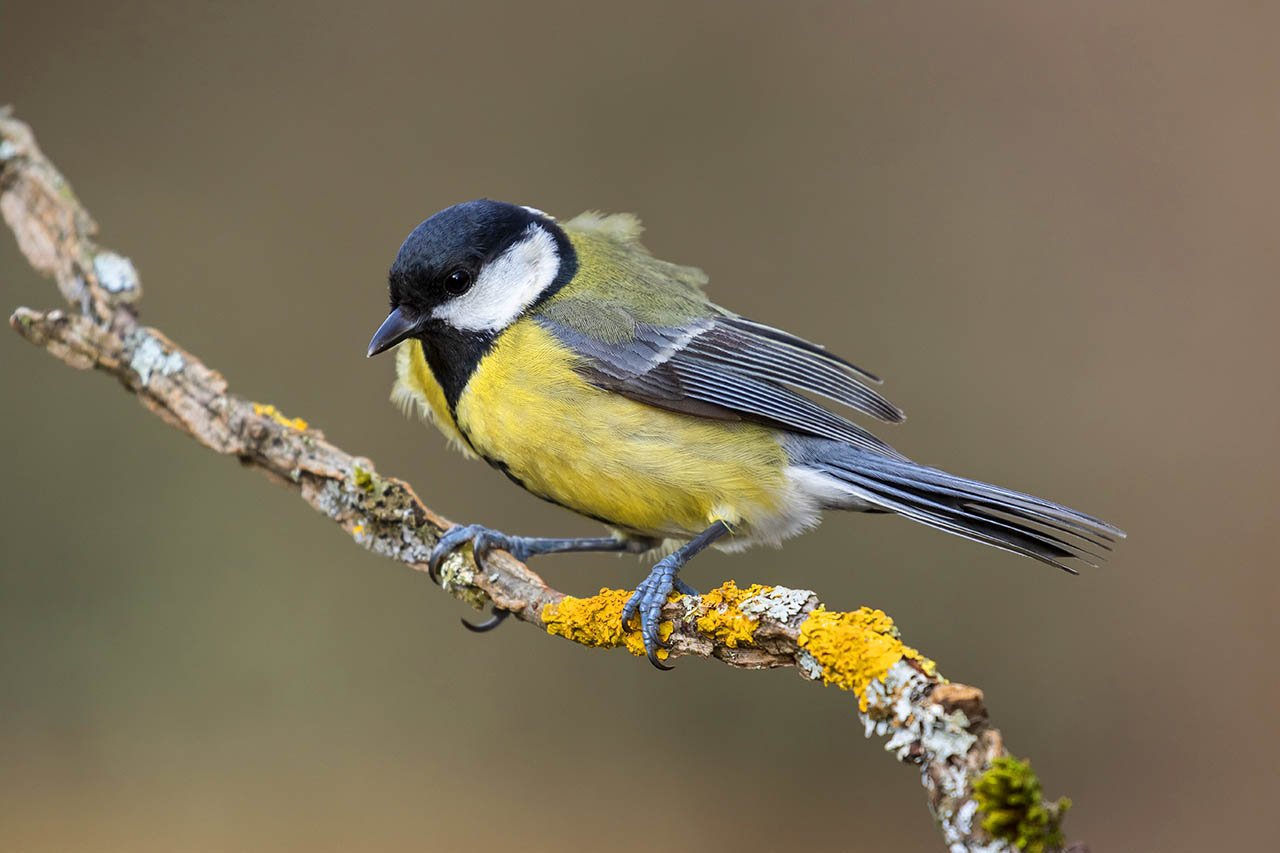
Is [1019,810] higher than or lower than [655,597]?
lower

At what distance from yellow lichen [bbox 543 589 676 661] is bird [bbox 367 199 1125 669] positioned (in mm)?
55

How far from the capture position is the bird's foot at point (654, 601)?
150cm

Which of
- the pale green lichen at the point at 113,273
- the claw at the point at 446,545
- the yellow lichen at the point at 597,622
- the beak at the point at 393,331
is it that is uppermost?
the beak at the point at 393,331

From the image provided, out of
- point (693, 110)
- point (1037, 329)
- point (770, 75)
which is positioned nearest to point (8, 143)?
point (693, 110)

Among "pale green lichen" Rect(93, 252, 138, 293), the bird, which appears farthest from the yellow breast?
"pale green lichen" Rect(93, 252, 138, 293)

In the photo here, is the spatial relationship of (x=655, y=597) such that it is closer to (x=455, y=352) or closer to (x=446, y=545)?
(x=446, y=545)

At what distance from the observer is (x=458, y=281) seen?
1.79m

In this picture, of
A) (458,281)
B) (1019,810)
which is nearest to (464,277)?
(458,281)

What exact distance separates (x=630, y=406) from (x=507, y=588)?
365 millimetres

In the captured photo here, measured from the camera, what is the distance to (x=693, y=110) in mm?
3309

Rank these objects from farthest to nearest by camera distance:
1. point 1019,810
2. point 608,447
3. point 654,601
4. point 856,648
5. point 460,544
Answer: point 460,544
point 608,447
point 654,601
point 856,648
point 1019,810

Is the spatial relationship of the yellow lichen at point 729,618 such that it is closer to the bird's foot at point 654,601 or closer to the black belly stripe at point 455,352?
the bird's foot at point 654,601

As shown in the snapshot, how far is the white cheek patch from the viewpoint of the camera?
5.90 feet

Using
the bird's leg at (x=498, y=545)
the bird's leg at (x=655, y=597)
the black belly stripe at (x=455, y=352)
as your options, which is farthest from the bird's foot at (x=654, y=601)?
the black belly stripe at (x=455, y=352)
